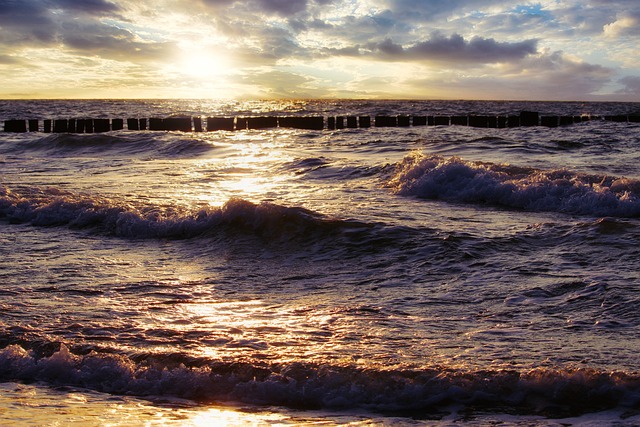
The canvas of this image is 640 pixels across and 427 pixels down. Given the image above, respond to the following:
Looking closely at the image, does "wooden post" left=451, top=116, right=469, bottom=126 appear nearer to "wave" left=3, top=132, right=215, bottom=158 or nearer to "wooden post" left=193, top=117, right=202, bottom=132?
"wooden post" left=193, top=117, right=202, bottom=132

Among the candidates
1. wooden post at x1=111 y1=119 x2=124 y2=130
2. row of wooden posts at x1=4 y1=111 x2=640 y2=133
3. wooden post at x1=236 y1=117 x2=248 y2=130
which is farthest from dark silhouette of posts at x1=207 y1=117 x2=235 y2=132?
wooden post at x1=111 y1=119 x2=124 y2=130

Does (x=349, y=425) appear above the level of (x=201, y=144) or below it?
below

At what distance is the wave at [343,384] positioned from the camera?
402cm

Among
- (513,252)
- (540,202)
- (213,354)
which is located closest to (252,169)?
(540,202)

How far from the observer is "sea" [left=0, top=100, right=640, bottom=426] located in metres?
4.08

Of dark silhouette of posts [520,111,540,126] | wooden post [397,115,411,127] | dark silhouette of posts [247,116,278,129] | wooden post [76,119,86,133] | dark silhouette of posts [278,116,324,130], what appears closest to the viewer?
wooden post [76,119,86,133]

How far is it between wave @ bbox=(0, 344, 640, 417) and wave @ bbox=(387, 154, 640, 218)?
678cm

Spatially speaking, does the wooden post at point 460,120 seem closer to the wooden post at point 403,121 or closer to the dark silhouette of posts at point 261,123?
the wooden post at point 403,121

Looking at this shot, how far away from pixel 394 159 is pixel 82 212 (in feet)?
31.2

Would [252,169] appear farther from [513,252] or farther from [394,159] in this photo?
[513,252]

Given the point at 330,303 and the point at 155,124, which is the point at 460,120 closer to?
the point at 155,124

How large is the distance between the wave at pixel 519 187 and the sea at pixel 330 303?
0.14 feet

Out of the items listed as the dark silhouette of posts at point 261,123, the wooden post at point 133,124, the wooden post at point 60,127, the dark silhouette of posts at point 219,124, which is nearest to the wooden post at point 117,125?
the wooden post at point 133,124

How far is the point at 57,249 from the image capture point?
8469 millimetres
